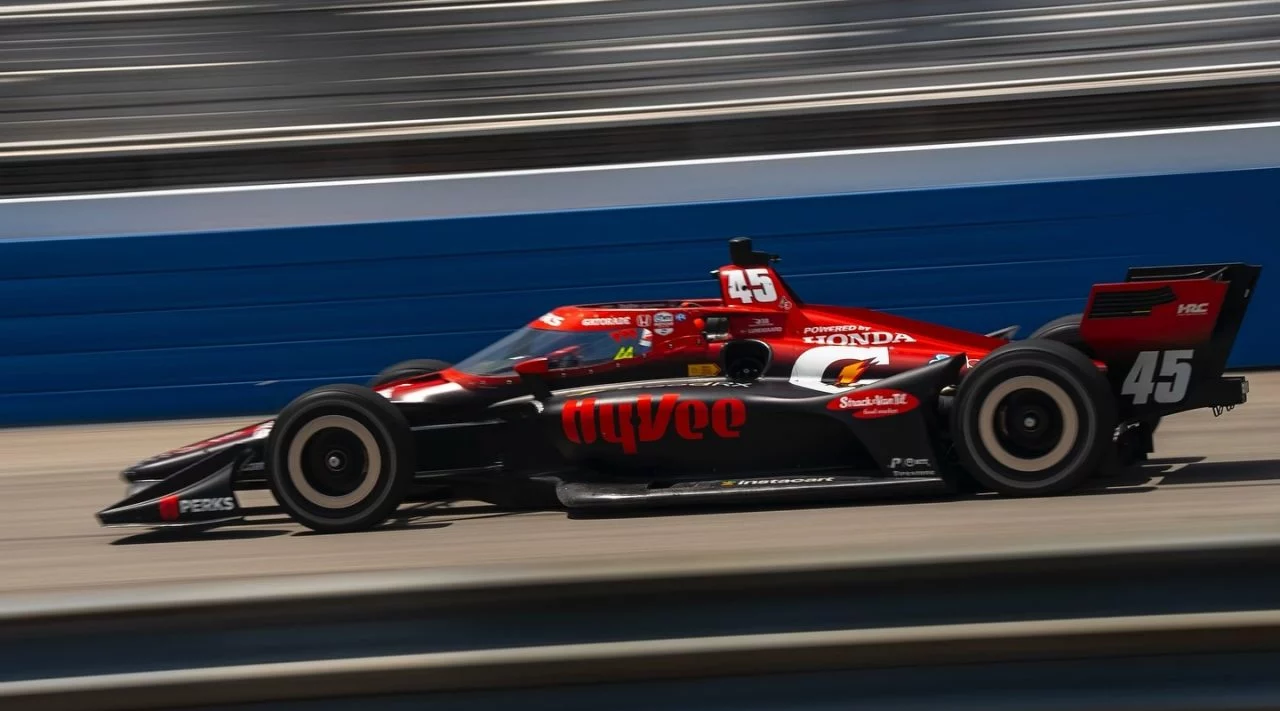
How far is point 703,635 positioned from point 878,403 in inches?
99.4

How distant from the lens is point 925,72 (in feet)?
34.8

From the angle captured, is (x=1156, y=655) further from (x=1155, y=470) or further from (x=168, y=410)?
(x=168, y=410)

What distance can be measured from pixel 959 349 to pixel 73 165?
25.6ft

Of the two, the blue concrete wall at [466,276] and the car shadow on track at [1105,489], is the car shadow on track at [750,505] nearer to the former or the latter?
the car shadow on track at [1105,489]

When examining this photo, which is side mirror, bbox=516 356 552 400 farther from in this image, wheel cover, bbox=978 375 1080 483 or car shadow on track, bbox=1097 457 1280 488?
car shadow on track, bbox=1097 457 1280 488

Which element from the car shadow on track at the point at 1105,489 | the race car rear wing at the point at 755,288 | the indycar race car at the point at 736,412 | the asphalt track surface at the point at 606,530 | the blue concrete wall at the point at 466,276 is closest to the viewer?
the asphalt track surface at the point at 606,530

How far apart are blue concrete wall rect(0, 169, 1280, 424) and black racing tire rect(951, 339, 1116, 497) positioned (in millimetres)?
3838

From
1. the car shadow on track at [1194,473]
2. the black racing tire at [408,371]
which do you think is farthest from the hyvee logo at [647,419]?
the car shadow on track at [1194,473]

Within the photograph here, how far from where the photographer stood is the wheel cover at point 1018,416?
4945mm

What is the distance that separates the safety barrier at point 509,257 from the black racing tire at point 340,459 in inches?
148

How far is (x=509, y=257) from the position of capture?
29.7ft

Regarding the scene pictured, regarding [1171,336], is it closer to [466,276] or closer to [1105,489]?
[1105,489]

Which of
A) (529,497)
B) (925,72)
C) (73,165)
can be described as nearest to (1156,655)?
(529,497)

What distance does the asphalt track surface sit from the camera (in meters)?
4.61
